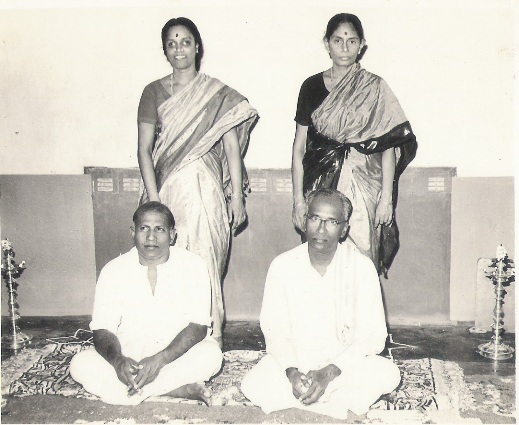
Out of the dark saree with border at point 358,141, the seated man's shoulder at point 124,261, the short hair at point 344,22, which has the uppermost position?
the short hair at point 344,22

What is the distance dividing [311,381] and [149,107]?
1895mm

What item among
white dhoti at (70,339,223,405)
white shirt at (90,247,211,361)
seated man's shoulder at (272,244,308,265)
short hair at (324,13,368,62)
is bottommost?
white dhoti at (70,339,223,405)

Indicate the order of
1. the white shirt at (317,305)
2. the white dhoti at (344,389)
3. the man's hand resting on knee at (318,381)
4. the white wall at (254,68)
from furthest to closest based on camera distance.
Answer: the white wall at (254,68)
the white shirt at (317,305)
the white dhoti at (344,389)
the man's hand resting on knee at (318,381)

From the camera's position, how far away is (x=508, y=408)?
310 centimetres

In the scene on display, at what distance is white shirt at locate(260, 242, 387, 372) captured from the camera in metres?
3.09

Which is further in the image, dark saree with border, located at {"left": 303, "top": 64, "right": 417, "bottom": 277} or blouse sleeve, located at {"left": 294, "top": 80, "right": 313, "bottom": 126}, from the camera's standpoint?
blouse sleeve, located at {"left": 294, "top": 80, "right": 313, "bottom": 126}

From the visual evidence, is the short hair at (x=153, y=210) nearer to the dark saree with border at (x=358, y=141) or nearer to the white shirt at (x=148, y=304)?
the white shirt at (x=148, y=304)

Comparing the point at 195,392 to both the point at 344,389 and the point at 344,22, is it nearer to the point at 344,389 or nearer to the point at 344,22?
the point at 344,389

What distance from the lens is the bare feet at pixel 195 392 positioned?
3.10 metres

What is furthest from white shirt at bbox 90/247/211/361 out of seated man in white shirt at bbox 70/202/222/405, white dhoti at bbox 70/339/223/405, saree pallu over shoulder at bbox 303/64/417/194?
saree pallu over shoulder at bbox 303/64/417/194

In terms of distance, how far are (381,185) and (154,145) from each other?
1416mm

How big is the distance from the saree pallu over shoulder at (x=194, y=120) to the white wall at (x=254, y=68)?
0.72 m

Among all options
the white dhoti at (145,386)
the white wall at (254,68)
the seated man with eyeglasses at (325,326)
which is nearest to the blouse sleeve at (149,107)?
the white wall at (254,68)

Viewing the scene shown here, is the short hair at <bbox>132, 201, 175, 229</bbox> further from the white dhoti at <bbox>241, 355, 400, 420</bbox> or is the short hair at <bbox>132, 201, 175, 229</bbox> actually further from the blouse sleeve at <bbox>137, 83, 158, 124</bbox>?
the white dhoti at <bbox>241, 355, 400, 420</bbox>
